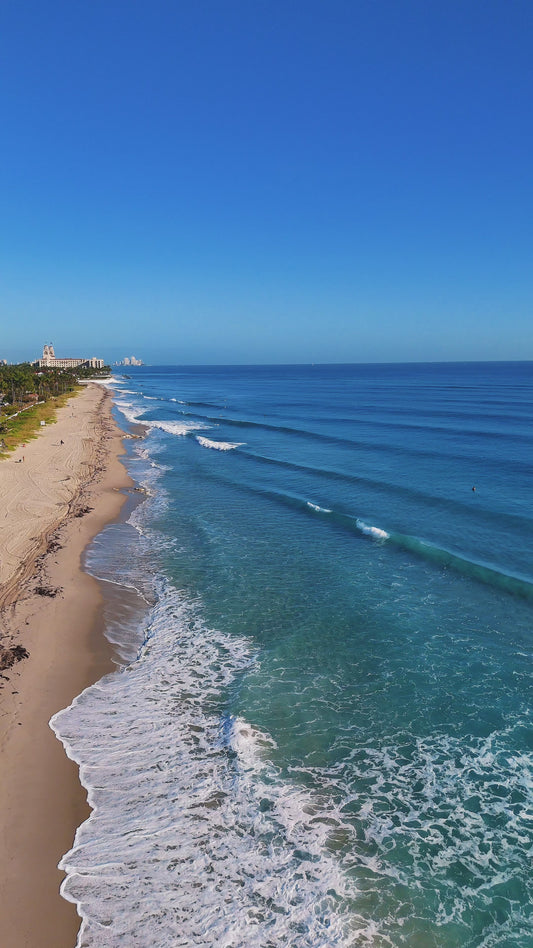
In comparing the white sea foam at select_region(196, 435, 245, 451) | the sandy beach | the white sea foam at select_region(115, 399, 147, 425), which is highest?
the white sea foam at select_region(115, 399, 147, 425)

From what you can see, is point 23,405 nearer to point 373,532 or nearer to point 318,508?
point 318,508

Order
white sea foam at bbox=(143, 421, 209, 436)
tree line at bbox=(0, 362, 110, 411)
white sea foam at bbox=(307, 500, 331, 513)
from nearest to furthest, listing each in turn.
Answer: white sea foam at bbox=(307, 500, 331, 513) → white sea foam at bbox=(143, 421, 209, 436) → tree line at bbox=(0, 362, 110, 411)

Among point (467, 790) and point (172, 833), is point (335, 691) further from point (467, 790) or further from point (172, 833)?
point (172, 833)

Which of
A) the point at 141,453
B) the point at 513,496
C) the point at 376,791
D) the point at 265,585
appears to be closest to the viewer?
the point at 376,791

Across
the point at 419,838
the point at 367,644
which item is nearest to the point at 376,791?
the point at 419,838

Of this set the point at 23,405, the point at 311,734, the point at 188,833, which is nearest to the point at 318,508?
the point at 311,734

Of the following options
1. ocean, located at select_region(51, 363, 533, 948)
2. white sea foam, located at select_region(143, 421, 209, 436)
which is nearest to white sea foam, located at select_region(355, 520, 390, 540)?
ocean, located at select_region(51, 363, 533, 948)

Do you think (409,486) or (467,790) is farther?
(409,486)

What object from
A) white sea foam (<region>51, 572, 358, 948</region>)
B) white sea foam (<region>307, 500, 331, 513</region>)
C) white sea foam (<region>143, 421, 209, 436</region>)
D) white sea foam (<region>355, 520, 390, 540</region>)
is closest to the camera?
white sea foam (<region>51, 572, 358, 948</region>)

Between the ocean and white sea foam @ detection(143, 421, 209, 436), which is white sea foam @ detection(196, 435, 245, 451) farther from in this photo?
the ocean
